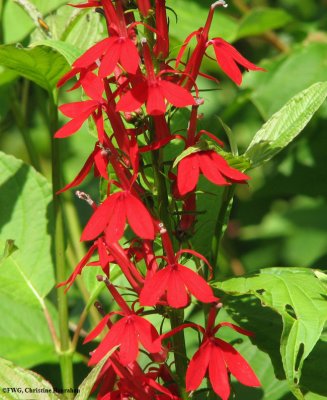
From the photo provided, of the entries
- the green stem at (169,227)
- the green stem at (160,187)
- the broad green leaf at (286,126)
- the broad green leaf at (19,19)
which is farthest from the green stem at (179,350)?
the broad green leaf at (19,19)

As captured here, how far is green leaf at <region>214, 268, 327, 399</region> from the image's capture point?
3.18 ft

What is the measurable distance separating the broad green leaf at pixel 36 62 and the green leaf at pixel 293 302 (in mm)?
455

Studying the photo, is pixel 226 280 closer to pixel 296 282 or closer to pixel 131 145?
pixel 296 282

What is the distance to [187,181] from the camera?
92 centimetres

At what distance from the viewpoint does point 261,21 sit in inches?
80.7

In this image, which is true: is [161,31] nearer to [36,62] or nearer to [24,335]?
[36,62]

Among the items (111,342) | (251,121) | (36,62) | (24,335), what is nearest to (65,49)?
(36,62)

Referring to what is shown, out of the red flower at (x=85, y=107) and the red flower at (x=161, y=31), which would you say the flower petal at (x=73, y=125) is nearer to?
the red flower at (x=85, y=107)

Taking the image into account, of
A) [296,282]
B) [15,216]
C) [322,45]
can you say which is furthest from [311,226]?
[296,282]

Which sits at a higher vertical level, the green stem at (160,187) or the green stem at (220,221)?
the green stem at (160,187)

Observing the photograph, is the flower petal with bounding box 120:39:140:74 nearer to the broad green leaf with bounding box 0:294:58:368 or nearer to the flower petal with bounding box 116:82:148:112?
the flower petal with bounding box 116:82:148:112

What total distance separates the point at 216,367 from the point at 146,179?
24cm

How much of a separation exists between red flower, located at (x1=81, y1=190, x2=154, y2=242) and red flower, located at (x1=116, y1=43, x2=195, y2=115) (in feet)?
0.36

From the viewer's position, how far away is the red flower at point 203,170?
92 centimetres
